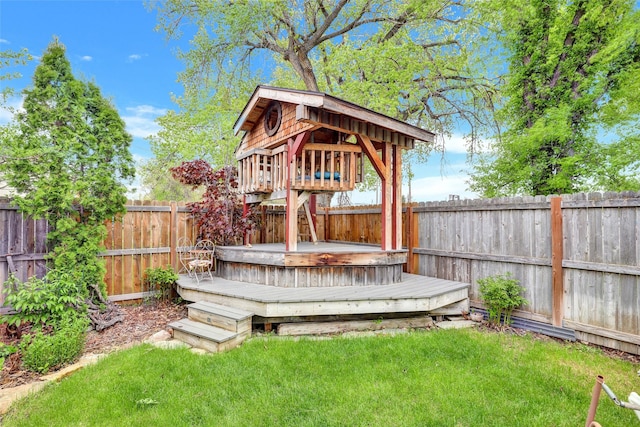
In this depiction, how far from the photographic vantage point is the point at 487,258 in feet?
18.8

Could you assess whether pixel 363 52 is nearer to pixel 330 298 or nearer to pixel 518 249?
pixel 518 249

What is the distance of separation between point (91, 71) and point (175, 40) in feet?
24.6

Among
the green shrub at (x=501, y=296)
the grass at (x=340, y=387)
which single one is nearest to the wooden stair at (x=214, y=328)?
the grass at (x=340, y=387)

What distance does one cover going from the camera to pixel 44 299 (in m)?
4.62

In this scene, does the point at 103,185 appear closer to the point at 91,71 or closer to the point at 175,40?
the point at 91,71

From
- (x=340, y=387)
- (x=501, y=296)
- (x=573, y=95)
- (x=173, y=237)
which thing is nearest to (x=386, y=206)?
(x=501, y=296)

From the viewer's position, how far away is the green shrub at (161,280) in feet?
20.7

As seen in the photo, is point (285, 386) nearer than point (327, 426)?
No

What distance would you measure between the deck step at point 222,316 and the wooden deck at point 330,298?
8.3 inches

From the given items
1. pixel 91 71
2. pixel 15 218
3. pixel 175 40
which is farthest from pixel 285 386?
pixel 175 40

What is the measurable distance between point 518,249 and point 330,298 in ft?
A: 10.5

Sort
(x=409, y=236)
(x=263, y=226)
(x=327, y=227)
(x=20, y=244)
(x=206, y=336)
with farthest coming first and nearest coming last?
(x=327, y=227)
(x=263, y=226)
(x=409, y=236)
(x=20, y=244)
(x=206, y=336)

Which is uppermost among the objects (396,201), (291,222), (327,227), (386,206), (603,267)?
(396,201)

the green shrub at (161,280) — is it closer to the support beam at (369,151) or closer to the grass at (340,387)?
the grass at (340,387)
